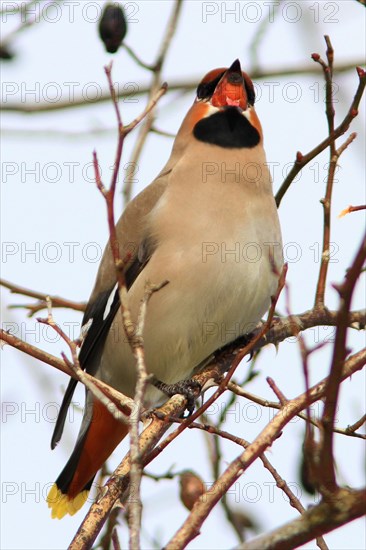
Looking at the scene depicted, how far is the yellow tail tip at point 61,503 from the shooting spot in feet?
15.1

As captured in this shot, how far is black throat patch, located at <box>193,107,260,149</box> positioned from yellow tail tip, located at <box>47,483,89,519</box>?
1.83 metres

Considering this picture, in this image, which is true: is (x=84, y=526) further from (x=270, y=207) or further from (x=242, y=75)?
(x=242, y=75)

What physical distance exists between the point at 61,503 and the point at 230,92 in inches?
84.9

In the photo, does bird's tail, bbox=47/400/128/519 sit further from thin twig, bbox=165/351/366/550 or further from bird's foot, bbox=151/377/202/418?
thin twig, bbox=165/351/366/550

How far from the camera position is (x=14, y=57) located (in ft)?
16.5

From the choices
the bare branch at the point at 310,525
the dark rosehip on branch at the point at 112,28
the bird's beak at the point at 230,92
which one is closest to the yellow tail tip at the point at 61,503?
the bird's beak at the point at 230,92

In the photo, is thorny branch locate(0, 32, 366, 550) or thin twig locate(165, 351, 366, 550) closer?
thorny branch locate(0, 32, 366, 550)

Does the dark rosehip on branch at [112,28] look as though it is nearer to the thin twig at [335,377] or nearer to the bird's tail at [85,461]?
the bird's tail at [85,461]

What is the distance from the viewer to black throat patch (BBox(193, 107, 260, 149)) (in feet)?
15.5

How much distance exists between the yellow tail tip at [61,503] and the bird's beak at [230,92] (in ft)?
6.67

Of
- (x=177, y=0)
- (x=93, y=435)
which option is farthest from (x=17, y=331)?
(x=177, y=0)

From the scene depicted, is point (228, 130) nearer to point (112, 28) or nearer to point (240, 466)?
point (112, 28)

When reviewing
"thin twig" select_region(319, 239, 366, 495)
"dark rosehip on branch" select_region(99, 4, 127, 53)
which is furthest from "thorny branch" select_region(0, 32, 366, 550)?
"dark rosehip on branch" select_region(99, 4, 127, 53)

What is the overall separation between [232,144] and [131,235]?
69cm
